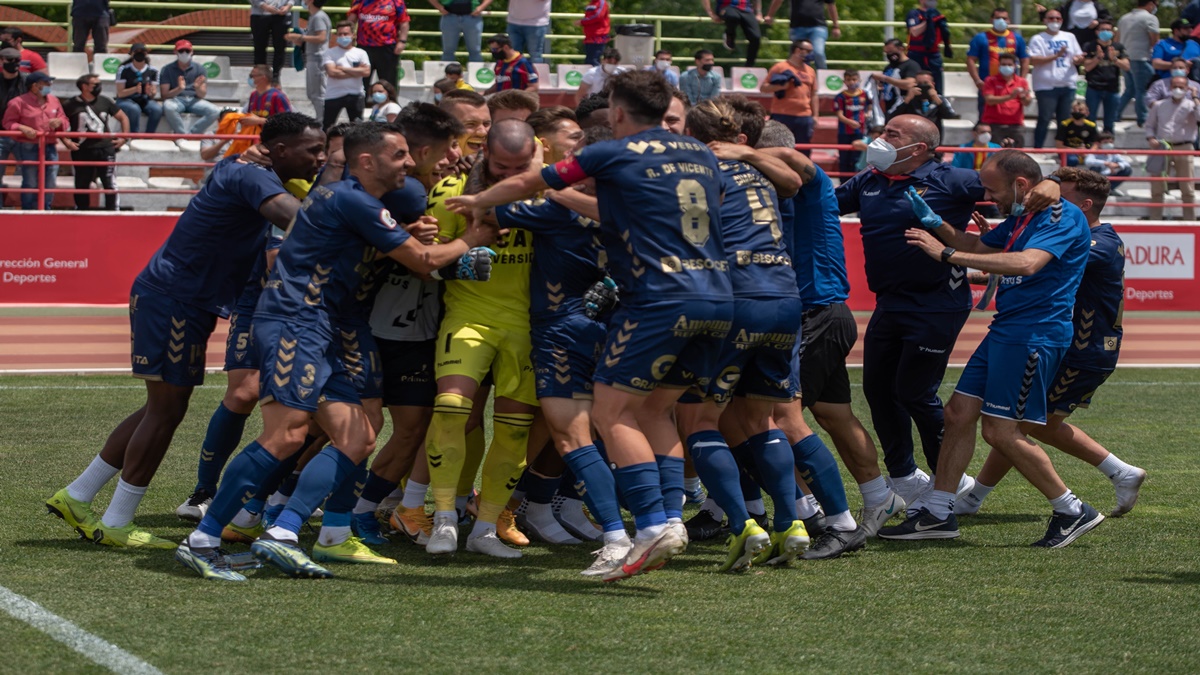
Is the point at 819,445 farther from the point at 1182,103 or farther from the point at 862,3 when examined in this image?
the point at 862,3

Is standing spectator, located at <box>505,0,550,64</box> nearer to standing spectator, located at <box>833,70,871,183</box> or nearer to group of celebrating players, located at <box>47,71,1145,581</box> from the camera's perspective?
standing spectator, located at <box>833,70,871,183</box>

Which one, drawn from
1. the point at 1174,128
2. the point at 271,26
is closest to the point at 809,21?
the point at 1174,128

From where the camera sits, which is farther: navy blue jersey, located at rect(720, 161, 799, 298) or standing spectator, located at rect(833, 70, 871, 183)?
standing spectator, located at rect(833, 70, 871, 183)

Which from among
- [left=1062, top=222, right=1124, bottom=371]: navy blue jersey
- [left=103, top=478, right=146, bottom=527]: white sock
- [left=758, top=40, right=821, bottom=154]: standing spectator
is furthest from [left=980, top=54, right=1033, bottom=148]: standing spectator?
[left=103, top=478, right=146, bottom=527]: white sock

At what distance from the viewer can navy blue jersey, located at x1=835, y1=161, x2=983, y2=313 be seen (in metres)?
7.48

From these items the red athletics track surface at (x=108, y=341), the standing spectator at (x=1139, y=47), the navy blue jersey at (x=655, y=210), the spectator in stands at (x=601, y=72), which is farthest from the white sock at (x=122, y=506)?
the standing spectator at (x=1139, y=47)

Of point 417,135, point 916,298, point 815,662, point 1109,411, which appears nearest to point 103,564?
point 417,135

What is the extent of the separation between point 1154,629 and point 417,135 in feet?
12.2

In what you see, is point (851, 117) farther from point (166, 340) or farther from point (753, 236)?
point (166, 340)

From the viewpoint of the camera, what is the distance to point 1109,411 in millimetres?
11836

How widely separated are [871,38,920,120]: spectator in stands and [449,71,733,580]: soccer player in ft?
46.6

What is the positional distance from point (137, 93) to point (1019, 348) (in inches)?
611

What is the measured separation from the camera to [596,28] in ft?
72.7

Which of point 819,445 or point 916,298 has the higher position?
point 916,298
